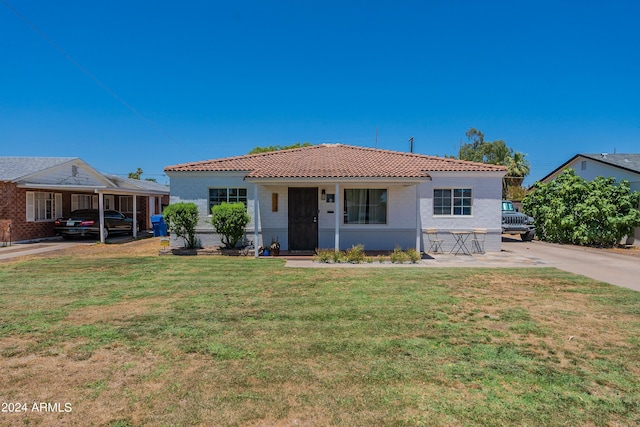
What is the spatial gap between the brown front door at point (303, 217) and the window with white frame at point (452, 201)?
16.0 ft

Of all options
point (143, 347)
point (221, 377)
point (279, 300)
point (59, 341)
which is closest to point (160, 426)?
point (221, 377)

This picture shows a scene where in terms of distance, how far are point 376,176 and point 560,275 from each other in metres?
5.94

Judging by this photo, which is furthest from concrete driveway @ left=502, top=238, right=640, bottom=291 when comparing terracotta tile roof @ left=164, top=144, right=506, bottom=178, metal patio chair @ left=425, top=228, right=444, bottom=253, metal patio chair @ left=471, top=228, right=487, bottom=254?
terracotta tile roof @ left=164, top=144, right=506, bottom=178

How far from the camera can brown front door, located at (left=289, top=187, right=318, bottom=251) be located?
44.0 feet

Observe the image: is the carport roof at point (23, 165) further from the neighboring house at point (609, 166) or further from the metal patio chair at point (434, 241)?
the neighboring house at point (609, 166)

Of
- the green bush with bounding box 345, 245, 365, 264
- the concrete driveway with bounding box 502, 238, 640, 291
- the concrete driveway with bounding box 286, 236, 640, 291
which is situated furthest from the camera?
the green bush with bounding box 345, 245, 365, 264

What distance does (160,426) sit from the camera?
279 cm

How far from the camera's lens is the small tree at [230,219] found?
1234 centimetres

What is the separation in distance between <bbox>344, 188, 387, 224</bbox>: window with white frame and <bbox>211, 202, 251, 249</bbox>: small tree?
12.8 ft

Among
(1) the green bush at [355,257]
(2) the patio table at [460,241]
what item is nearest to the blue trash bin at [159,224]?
(1) the green bush at [355,257]

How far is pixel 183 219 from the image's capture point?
1273cm

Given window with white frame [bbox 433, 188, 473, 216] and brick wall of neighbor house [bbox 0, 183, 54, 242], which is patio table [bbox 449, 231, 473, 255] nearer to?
window with white frame [bbox 433, 188, 473, 216]

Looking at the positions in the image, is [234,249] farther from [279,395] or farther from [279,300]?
[279,395]

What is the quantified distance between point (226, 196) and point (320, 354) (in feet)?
34.9
